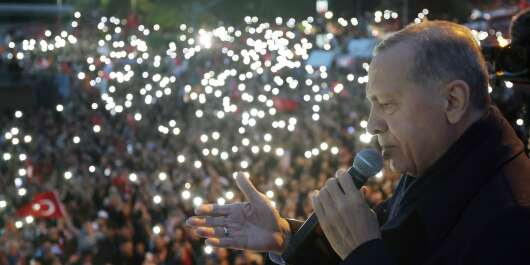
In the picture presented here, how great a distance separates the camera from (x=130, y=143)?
16.9 meters

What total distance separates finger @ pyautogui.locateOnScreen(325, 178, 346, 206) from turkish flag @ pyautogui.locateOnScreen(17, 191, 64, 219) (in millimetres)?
9126

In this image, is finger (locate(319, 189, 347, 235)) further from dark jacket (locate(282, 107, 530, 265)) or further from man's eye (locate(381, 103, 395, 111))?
man's eye (locate(381, 103, 395, 111))

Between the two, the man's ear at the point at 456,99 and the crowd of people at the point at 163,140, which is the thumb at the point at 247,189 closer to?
the man's ear at the point at 456,99

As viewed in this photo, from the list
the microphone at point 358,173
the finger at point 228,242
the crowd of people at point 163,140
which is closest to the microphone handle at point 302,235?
the microphone at point 358,173

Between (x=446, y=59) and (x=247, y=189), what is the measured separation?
3.24 feet

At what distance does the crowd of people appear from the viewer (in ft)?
32.5

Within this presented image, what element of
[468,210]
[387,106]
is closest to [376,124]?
[387,106]

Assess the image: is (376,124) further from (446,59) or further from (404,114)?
(446,59)

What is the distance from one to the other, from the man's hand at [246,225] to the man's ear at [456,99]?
890mm

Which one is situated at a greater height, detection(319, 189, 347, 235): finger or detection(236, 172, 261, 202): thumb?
detection(319, 189, 347, 235): finger

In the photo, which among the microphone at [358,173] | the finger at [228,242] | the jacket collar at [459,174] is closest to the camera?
the jacket collar at [459,174]

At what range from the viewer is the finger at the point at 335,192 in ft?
5.95

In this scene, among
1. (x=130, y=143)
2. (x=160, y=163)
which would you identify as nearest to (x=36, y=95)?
(x=130, y=143)

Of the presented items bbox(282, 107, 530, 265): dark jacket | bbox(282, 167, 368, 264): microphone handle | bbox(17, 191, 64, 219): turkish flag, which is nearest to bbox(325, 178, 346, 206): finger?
bbox(282, 107, 530, 265): dark jacket
